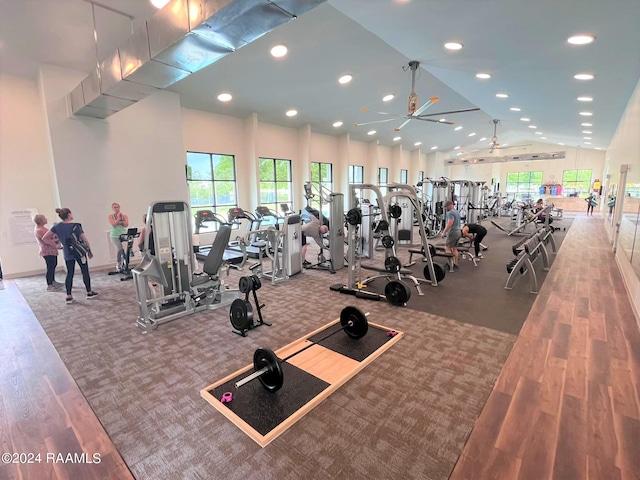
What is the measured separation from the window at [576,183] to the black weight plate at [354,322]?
2336cm

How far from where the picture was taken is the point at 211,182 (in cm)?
926

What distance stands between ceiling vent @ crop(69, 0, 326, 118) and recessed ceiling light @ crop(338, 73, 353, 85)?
453cm

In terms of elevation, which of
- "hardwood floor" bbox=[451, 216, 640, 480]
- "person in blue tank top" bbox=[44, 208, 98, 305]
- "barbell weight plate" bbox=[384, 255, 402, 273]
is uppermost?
"person in blue tank top" bbox=[44, 208, 98, 305]

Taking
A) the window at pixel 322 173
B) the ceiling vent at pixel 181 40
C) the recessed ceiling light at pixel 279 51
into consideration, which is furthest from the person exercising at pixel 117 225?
the window at pixel 322 173

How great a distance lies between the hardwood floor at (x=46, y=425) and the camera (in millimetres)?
1947

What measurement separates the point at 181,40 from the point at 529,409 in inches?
181

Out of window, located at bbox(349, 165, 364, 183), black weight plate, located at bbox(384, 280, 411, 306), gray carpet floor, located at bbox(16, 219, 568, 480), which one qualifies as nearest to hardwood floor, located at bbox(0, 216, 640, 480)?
gray carpet floor, located at bbox(16, 219, 568, 480)

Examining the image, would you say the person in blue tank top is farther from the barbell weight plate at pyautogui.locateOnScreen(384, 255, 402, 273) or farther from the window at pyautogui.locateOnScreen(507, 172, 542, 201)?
the window at pyautogui.locateOnScreen(507, 172, 542, 201)

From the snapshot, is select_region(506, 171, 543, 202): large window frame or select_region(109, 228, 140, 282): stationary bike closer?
select_region(109, 228, 140, 282): stationary bike

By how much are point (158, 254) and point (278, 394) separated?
2.54 meters

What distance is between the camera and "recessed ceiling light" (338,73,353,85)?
24.5ft

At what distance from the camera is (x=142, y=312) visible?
3887 millimetres

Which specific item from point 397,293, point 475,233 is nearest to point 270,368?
point 397,293

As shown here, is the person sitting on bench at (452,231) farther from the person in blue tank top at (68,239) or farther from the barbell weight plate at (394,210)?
the person in blue tank top at (68,239)
